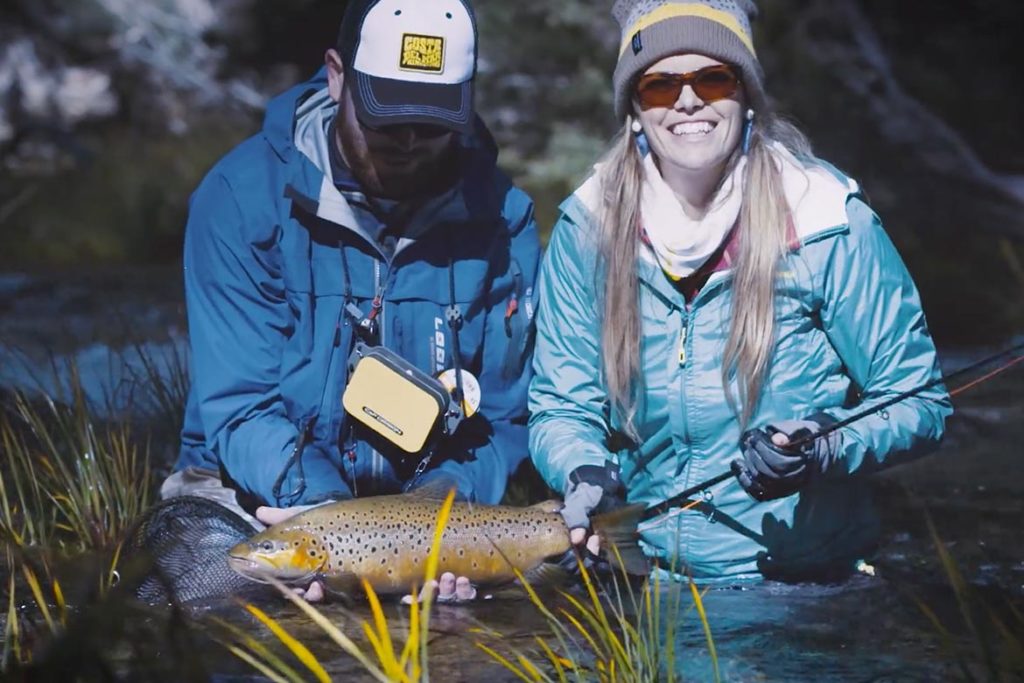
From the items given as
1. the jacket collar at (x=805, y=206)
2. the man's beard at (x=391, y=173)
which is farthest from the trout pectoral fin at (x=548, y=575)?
the man's beard at (x=391, y=173)

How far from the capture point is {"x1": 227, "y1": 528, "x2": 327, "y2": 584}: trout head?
3939mm

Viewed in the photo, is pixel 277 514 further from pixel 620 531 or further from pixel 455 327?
pixel 620 531

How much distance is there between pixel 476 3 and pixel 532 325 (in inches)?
227

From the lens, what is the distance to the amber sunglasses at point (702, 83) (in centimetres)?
418

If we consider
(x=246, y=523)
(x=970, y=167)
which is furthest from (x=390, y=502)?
(x=970, y=167)

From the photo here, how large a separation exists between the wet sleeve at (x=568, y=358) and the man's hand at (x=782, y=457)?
0.47m

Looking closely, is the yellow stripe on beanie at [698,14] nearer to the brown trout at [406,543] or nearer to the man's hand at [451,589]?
the brown trout at [406,543]

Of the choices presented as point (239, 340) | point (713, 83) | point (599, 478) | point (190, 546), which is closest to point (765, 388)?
point (599, 478)

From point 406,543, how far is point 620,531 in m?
0.52

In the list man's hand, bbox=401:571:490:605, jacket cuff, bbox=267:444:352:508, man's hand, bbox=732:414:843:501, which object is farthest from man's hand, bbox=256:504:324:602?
man's hand, bbox=732:414:843:501

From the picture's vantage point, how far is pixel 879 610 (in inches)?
170

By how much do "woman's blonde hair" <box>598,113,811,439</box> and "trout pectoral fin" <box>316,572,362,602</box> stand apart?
84 cm

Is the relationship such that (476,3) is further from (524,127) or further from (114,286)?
(114,286)

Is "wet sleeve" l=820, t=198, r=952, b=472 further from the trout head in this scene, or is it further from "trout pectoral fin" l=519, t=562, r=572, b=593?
the trout head
